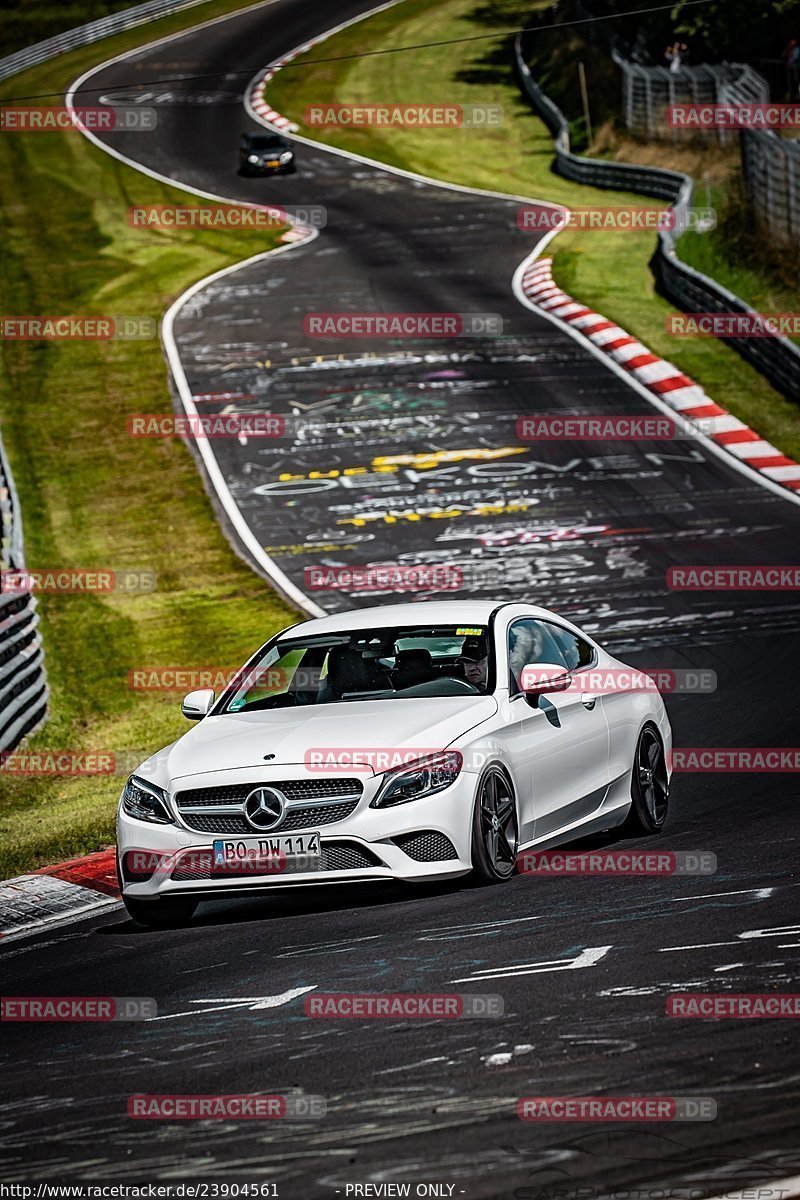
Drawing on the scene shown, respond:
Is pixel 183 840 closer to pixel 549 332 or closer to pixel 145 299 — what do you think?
pixel 549 332

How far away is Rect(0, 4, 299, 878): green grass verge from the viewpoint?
1602 centimetres

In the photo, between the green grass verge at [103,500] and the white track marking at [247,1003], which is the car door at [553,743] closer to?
the white track marking at [247,1003]

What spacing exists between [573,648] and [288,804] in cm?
270

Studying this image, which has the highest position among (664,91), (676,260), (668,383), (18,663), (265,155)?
(18,663)

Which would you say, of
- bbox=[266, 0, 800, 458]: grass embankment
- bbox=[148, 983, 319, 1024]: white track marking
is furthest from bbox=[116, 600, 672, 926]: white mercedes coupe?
bbox=[266, 0, 800, 458]: grass embankment

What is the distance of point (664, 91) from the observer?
46.8 metres

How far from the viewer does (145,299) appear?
3928 cm

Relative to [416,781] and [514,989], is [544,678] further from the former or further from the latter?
[514,989]

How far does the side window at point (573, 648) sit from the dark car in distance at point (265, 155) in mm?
41387

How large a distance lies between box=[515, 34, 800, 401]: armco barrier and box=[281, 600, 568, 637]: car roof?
17.3m

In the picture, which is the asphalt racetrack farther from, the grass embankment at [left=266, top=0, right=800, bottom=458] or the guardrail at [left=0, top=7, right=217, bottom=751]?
the grass embankment at [left=266, top=0, right=800, bottom=458]

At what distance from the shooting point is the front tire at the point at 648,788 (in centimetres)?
1071

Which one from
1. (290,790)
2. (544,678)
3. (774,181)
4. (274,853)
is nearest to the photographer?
(274,853)

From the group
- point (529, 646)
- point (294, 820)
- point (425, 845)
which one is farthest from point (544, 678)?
point (294, 820)
